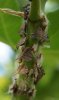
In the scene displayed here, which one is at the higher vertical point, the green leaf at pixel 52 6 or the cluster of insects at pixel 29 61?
the green leaf at pixel 52 6

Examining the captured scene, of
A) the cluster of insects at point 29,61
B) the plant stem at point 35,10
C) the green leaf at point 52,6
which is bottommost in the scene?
the cluster of insects at point 29,61

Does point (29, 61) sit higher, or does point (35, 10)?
point (35, 10)

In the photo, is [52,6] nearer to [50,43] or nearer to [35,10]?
[50,43]

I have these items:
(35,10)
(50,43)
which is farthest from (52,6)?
(35,10)

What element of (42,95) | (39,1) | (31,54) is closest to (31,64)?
(31,54)

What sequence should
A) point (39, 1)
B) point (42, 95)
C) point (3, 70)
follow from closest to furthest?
point (39, 1)
point (42, 95)
point (3, 70)

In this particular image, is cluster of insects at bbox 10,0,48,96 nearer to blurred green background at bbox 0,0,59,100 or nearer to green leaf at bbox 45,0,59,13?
blurred green background at bbox 0,0,59,100

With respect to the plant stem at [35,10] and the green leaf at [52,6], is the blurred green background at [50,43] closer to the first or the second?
the green leaf at [52,6]

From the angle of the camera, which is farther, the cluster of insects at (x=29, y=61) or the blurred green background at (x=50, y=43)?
the blurred green background at (x=50, y=43)

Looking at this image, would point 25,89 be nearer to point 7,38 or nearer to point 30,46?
point 30,46

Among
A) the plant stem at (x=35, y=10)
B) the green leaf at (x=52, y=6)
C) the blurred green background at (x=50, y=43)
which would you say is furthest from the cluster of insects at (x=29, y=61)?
the green leaf at (x=52, y=6)

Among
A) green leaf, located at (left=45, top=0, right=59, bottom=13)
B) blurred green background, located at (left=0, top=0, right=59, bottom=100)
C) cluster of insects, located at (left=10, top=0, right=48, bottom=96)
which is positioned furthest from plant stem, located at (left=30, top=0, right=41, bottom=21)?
green leaf, located at (left=45, top=0, right=59, bottom=13)
